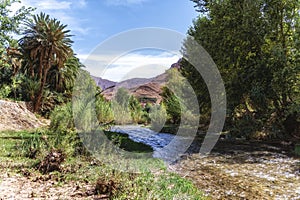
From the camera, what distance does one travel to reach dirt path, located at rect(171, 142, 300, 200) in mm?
6000

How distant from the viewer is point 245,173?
7.77m

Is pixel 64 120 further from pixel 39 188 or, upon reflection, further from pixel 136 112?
pixel 136 112

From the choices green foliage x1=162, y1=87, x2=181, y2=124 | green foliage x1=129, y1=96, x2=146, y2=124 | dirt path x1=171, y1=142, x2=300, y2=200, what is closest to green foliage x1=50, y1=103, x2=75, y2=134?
dirt path x1=171, y1=142, x2=300, y2=200

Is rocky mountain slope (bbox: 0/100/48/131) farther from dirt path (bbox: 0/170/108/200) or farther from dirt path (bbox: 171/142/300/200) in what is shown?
dirt path (bbox: 171/142/300/200)

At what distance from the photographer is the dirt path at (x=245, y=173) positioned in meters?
6.00

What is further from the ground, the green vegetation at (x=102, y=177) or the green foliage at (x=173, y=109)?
the green foliage at (x=173, y=109)

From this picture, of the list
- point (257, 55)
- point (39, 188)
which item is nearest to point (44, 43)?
point (257, 55)

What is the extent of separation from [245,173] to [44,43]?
74.8 ft

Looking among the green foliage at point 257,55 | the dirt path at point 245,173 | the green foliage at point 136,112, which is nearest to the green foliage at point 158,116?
the green foliage at point 136,112

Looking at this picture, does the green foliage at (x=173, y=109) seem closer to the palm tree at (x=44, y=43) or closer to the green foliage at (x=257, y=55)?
the green foliage at (x=257, y=55)

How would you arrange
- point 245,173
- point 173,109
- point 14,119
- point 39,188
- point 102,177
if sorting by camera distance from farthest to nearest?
1. point 173,109
2. point 14,119
3. point 245,173
4. point 102,177
5. point 39,188

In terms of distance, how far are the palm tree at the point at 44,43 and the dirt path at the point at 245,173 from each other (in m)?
19.1

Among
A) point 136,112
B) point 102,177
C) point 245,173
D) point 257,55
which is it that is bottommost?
point 245,173

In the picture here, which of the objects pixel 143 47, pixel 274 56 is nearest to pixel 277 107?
pixel 274 56
